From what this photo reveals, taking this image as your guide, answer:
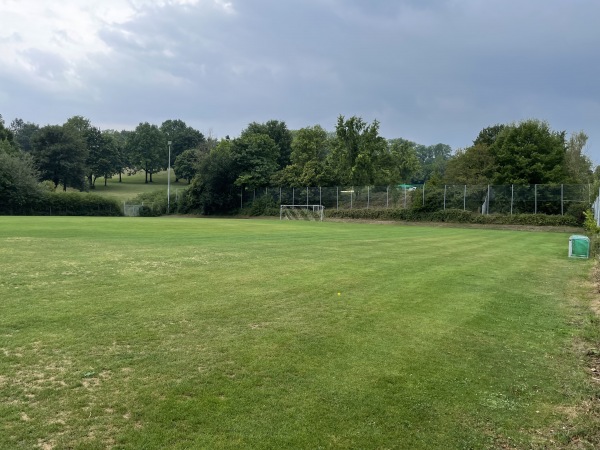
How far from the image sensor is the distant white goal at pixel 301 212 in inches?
2080

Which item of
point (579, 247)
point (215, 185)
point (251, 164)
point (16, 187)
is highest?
point (251, 164)

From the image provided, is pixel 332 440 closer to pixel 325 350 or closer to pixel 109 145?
pixel 325 350

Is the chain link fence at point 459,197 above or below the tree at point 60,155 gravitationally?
below

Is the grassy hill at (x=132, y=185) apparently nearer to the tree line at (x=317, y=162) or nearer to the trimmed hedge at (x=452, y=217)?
the tree line at (x=317, y=162)

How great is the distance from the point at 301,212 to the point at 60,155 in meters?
51.2

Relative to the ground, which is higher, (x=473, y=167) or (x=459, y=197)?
(x=473, y=167)

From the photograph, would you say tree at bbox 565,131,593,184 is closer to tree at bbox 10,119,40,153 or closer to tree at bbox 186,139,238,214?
tree at bbox 186,139,238,214

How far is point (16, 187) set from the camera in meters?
53.3

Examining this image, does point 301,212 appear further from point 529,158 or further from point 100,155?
point 100,155

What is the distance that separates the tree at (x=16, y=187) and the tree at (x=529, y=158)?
185 ft

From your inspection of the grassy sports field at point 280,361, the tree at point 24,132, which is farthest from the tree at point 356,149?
the tree at point 24,132

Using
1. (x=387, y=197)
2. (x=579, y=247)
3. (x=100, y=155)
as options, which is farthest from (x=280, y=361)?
(x=100, y=155)

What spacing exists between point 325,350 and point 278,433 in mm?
1963

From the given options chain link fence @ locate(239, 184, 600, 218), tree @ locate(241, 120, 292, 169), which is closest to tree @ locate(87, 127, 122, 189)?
tree @ locate(241, 120, 292, 169)
